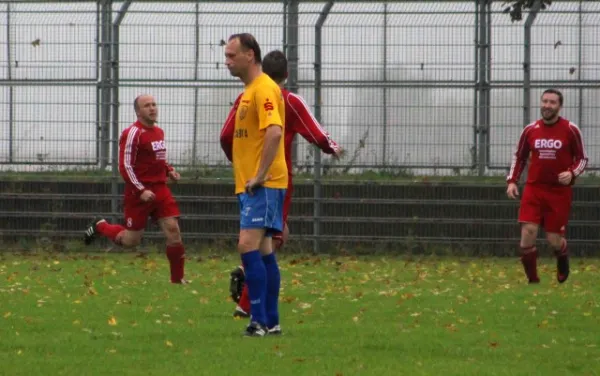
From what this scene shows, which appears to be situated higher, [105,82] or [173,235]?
[105,82]

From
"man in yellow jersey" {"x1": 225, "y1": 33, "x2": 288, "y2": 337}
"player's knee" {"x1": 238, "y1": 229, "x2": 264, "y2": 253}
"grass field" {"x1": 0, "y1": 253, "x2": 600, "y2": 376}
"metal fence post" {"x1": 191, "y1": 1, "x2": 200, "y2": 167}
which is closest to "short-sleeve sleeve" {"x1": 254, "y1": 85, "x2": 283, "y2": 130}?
"man in yellow jersey" {"x1": 225, "y1": 33, "x2": 288, "y2": 337}

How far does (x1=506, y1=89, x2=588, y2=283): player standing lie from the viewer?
15.0m

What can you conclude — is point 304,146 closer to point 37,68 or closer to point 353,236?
point 353,236

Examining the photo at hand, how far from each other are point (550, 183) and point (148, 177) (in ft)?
13.1

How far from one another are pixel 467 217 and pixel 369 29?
2.76 meters

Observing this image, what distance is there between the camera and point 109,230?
15.9 m

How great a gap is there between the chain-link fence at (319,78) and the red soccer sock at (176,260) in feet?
16.5

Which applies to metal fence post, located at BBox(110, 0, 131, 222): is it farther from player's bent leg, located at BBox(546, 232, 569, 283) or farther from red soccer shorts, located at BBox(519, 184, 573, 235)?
player's bent leg, located at BBox(546, 232, 569, 283)

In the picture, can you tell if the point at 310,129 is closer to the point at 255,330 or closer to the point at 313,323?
the point at 313,323

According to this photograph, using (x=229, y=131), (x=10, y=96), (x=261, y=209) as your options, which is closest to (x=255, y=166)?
(x=261, y=209)

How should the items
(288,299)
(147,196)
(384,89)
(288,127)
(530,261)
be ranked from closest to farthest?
(288,127) < (288,299) < (147,196) < (530,261) < (384,89)

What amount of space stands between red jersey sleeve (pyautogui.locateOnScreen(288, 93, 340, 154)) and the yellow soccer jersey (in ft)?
2.65

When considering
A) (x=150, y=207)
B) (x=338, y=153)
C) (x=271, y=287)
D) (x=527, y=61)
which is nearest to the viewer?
(x=271, y=287)

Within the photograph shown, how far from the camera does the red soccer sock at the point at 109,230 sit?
15750mm
